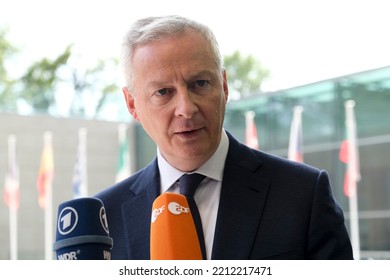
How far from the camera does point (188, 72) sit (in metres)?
1.62

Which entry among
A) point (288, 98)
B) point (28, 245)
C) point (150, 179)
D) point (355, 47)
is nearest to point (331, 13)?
point (355, 47)

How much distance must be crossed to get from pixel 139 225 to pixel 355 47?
65.3ft

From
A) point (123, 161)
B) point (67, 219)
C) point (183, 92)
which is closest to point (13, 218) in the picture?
point (123, 161)

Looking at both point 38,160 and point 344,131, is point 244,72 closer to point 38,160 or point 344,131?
point 38,160

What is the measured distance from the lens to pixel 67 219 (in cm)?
138

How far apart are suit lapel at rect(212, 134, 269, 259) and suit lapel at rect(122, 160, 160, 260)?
0.16m

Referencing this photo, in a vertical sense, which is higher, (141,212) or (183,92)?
(183,92)

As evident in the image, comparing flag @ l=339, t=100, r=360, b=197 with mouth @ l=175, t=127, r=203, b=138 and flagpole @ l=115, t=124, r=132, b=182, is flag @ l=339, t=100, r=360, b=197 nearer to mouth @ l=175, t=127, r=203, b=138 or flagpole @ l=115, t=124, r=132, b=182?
flagpole @ l=115, t=124, r=132, b=182

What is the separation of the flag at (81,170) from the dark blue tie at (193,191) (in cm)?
1403

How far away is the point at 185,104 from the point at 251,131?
42.0ft

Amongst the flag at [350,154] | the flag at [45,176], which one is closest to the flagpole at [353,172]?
the flag at [350,154]

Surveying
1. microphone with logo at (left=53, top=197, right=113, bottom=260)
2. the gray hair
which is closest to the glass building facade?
the gray hair

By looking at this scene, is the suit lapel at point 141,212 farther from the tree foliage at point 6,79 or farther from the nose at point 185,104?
the tree foliage at point 6,79

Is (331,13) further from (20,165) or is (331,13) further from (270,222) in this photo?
(270,222)
